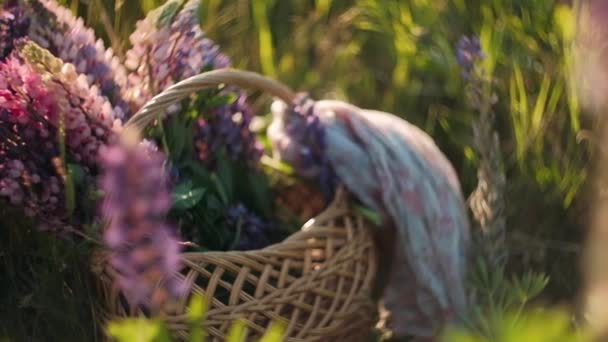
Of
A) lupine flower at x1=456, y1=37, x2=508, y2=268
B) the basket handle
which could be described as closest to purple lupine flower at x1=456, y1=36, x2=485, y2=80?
lupine flower at x1=456, y1=37, x2=508, y2=268

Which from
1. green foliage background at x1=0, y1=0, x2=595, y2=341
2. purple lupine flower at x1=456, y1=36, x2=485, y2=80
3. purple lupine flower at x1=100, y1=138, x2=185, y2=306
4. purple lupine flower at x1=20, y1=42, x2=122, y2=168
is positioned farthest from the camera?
green foliage background at x1=0, y1=0, x2=595, y2=341

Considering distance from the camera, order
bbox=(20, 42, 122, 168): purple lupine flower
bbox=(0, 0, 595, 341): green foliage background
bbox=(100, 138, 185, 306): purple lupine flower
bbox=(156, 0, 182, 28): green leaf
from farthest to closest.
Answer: bbox=(0, 0, 595, 341): green foliage background, bbox=(156, 0, 182, 28): green leaf, bbox=(20, 42, 122, 168): purple lupine flower, bbox=(100, 138, 185, 306): purple lupine flower

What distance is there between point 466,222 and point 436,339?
0.20 meters

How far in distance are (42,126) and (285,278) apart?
39 centimetres

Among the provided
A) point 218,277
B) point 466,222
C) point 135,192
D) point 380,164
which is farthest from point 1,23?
point 135,192

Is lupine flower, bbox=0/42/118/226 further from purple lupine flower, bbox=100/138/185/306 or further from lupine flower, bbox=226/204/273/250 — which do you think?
purple lupine flower, bbox=100/138/185/306

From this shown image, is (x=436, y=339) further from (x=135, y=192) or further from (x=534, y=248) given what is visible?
(x=135, y=192)

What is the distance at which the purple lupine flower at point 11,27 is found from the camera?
138 cm

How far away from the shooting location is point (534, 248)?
1.89 m

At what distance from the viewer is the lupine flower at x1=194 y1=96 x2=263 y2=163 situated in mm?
1583

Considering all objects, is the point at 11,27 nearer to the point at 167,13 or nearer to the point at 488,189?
the point at 167,13

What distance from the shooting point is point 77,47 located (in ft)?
4.56

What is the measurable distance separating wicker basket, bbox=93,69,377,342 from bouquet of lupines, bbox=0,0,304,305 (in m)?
0.05

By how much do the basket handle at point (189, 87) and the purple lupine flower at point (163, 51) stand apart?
64 mm
